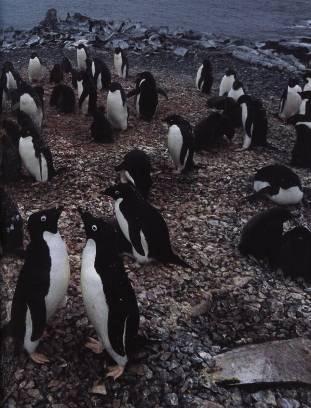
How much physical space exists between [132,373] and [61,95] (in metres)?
4.35

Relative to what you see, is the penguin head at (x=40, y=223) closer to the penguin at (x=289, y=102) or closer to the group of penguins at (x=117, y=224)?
the group of penguins at (x=117, y=224)

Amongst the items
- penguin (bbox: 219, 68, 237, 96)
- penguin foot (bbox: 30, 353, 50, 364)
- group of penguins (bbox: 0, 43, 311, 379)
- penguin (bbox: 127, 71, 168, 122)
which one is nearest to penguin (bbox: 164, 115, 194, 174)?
group of penguins (bbox: 0, 43, 311, 379)

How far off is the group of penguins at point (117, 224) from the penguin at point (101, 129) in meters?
0.01

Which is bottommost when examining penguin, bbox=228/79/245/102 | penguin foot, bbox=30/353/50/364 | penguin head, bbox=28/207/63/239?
penguin, bbox=228/79/245/102

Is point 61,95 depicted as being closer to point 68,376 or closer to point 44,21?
point 68,376

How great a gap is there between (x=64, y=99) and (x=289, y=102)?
289 cm

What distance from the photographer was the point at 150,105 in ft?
19.2

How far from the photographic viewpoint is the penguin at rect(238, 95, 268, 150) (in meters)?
5.14

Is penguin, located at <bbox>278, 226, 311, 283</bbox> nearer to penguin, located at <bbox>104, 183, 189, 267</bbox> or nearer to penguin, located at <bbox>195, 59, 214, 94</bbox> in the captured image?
penguin, located at <bbox>104, 183, 189, 267</bbox>

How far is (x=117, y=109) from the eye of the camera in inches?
212

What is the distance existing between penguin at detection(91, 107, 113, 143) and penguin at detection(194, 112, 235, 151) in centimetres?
87

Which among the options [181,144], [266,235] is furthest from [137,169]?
[266,235]

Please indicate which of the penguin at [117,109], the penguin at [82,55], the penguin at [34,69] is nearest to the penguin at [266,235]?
the penguin at [117,109]

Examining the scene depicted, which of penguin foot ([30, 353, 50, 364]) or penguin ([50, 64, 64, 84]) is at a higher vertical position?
penguin foot ([30, 353, 50, 364])
